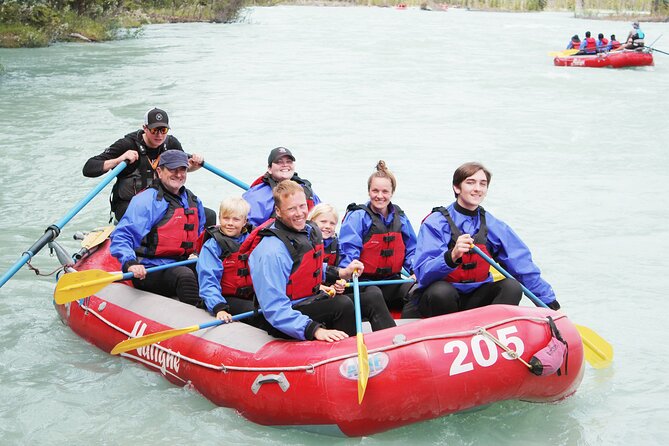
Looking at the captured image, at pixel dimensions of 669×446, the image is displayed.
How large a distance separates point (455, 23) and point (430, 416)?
119 feet

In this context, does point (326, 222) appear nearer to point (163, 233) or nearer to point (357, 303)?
point (357, 303)

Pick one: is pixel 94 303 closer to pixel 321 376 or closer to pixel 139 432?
pixel 139 432

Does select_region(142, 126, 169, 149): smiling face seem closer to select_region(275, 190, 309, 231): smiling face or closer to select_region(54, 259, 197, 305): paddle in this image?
select_region(54, 259, 197, 305): paddle

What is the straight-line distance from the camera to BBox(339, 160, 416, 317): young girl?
4445 mm

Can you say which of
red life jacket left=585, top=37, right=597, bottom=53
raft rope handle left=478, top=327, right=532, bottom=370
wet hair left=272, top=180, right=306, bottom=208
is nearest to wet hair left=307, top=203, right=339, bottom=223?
wet hair left=272, top=180, right=306, bottom=208

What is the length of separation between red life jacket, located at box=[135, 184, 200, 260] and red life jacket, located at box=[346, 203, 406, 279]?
0.89 m

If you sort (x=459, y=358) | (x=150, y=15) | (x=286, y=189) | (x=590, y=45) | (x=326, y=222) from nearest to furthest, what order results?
(x=459, y=358), (x=286, y=189), (x=326, y=222), (x=590, y=45), (x=150, y=15)

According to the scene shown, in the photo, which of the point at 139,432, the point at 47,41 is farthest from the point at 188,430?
the point at 47,41

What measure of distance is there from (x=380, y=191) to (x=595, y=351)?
1.32 metres

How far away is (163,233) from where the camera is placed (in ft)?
15.2

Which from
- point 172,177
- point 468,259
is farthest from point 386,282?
point 172,177

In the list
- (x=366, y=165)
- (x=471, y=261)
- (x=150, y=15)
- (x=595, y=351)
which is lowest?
(x=366, y=165)

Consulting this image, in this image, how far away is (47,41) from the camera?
22609 mm

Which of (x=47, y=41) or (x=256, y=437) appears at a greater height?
(x=47, y=41)
